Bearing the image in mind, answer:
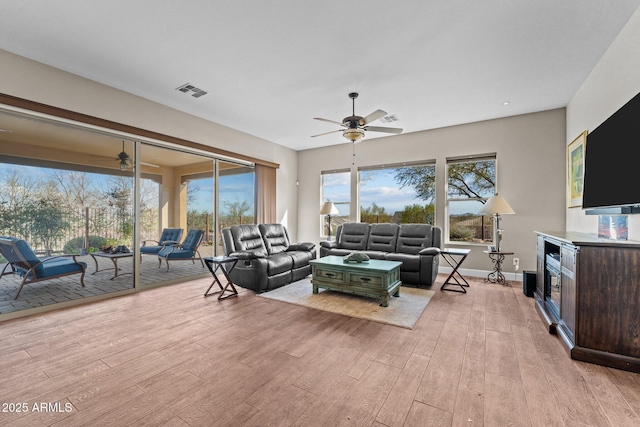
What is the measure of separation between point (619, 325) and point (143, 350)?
3.84m

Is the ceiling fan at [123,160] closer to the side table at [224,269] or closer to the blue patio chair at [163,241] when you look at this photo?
the blue patio chair at [163,241]

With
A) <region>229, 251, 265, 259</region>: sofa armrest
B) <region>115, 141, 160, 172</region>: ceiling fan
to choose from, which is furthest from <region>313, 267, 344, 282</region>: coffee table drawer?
<region>115, 141, 160, 172</region>: ceiling fan

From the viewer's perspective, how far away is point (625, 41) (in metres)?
2.58

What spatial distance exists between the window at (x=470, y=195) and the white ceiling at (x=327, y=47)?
1.25 metres

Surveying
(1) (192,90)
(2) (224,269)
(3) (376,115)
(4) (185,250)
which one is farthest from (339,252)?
(1) (192,90)

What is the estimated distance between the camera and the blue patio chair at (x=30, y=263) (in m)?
3.08

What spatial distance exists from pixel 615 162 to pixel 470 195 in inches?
125

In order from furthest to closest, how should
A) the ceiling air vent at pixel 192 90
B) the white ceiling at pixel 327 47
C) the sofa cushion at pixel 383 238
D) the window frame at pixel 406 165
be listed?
the window frame at pixel 406 165, the sofa cushion at pixel 383 238, the ceiling air vent at pixel 192 90, the white ceiling at pixel 327 47

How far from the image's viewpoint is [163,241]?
4562 millimetres

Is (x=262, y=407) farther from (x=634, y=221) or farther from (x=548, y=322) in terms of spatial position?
(x=634, y=221)

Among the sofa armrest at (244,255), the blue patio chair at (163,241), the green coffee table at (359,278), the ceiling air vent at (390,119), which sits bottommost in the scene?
the green coffee table at (359,278)

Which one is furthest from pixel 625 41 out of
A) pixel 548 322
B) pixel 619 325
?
pixel 548 322

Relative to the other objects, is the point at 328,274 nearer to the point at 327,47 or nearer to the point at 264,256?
the point at 264,256

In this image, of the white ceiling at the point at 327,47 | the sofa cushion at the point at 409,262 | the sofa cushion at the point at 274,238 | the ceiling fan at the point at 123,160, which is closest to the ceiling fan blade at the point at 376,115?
the white ceiling at the point at 327,47
